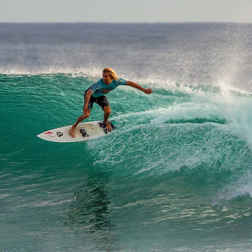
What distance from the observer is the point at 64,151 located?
7941 mm

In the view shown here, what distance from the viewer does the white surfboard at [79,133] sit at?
7801 mm

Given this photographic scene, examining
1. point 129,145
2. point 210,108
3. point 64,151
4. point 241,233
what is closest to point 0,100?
point 64,151

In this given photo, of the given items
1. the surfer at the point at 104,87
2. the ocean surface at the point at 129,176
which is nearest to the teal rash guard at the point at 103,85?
the surfer at the point at 104,87

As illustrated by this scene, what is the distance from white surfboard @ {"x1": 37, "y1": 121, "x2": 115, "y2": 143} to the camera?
780 centimetres

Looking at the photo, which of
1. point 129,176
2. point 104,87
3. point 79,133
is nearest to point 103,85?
point 104,87

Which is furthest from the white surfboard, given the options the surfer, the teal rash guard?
the teal rash guard

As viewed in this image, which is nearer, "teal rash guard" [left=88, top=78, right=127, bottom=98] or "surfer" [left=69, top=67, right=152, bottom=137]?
"surfer" [left=69, top=67, right=152, bottom=137]

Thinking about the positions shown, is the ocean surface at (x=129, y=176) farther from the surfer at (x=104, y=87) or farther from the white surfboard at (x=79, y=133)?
the surfer at (x=104, y=87)

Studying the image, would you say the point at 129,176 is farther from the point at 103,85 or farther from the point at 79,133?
the point at 103,85

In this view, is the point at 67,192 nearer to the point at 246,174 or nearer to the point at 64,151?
the point at 64,151

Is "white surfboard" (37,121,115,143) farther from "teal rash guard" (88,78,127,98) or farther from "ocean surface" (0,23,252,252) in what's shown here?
"teal rash guard" (88,78,127,98)

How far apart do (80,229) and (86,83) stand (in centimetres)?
880

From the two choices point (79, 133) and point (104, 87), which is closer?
point (104, 87)

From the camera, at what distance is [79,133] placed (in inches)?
313
